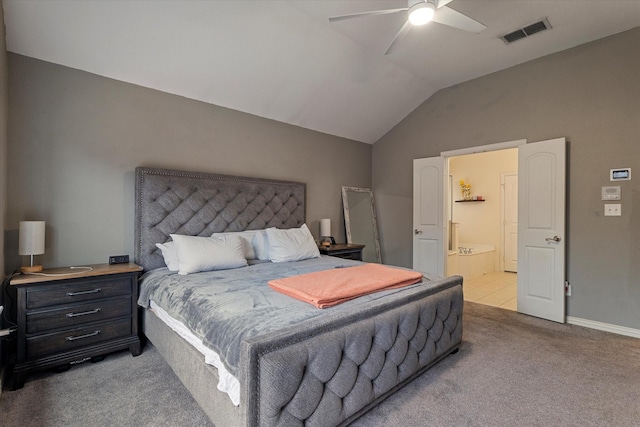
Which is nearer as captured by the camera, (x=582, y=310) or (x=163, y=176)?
(x=163, y=176)

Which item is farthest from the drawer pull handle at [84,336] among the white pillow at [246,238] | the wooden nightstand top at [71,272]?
the white pillow at [246,238]

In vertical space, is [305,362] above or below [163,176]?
below

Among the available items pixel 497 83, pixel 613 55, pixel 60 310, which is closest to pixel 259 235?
pixel 60 310

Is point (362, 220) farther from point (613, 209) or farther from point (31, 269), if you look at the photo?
point (31, 269)

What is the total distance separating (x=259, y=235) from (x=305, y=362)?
2.32m

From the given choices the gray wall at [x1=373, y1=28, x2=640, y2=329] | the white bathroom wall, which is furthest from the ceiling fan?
the white bathroom wall

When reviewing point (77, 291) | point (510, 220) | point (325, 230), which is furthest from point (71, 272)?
point (510, 220)

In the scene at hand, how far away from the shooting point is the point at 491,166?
22.2 feet

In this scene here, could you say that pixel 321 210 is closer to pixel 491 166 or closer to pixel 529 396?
pixel 529 396

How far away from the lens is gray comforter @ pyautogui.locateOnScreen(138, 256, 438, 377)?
1.54 m

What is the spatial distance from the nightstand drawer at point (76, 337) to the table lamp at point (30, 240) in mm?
550

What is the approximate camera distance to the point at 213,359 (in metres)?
1.65

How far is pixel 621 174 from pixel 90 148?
5.40 m

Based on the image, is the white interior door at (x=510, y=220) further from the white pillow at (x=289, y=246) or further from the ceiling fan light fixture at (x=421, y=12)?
the ceiling fan light fixture at (x=421, y=12)
